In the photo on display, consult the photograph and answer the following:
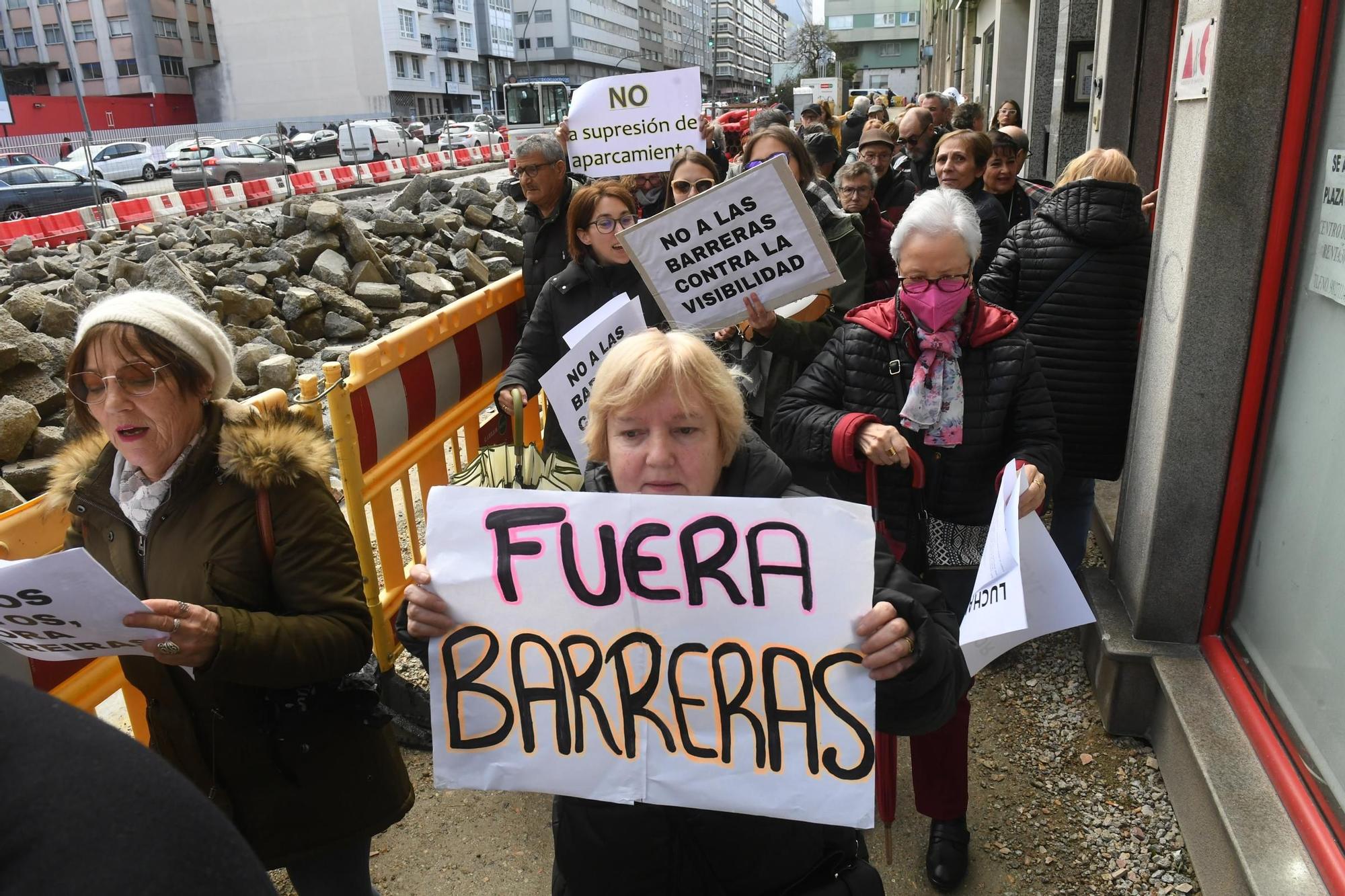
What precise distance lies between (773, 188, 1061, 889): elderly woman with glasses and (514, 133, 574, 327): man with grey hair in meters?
2.31

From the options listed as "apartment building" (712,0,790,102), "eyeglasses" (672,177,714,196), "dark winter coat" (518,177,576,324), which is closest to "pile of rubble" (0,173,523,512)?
"dark winter coat" (518,177,576,324)

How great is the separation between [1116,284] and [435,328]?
2714 millimetres

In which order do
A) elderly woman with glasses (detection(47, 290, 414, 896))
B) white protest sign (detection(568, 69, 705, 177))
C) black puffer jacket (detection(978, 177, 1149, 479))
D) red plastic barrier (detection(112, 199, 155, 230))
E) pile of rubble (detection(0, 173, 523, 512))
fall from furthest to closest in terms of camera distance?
red plastic barrier (detection(112, 199, 155, 230))
pile of rubble (detection(0, 173, 523, 512))
white protest sign (detection(568, 69, 705, 177))
black puffer jacket (detection(978, 177, 1149, 479))
elderly woman with glasses (detection(47, 290, 414, 896))

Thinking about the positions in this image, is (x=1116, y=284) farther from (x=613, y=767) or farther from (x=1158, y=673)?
(x=613, y=767)

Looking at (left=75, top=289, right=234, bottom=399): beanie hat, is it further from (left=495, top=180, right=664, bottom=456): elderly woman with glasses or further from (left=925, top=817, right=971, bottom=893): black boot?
(left=925, top=817, right=971, bottom=893): black boot

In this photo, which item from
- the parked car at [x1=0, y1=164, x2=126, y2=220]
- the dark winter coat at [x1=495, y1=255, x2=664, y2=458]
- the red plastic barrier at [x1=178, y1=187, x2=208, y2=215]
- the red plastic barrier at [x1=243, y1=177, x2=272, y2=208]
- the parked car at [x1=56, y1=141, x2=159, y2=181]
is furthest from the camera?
the parked car at [x1=56, y1=141, x2=159, y2=181]

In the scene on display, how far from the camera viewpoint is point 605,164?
668cm

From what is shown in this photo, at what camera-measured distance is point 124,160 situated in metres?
32.4

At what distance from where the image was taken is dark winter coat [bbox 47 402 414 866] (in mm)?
2029

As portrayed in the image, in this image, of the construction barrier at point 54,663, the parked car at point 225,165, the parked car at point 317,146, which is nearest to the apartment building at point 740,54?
the parked car at point 317,146

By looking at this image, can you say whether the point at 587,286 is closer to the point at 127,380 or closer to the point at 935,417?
the point at 935,417

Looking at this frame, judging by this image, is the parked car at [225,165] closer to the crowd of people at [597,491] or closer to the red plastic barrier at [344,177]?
the red plastic barrier at [344,177]

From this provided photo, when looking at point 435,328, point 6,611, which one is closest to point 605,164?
point 435,328

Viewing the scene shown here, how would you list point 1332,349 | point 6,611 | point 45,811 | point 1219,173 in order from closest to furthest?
point 45,811 < point 6,611 < point 1332,349 < point 1219,173
